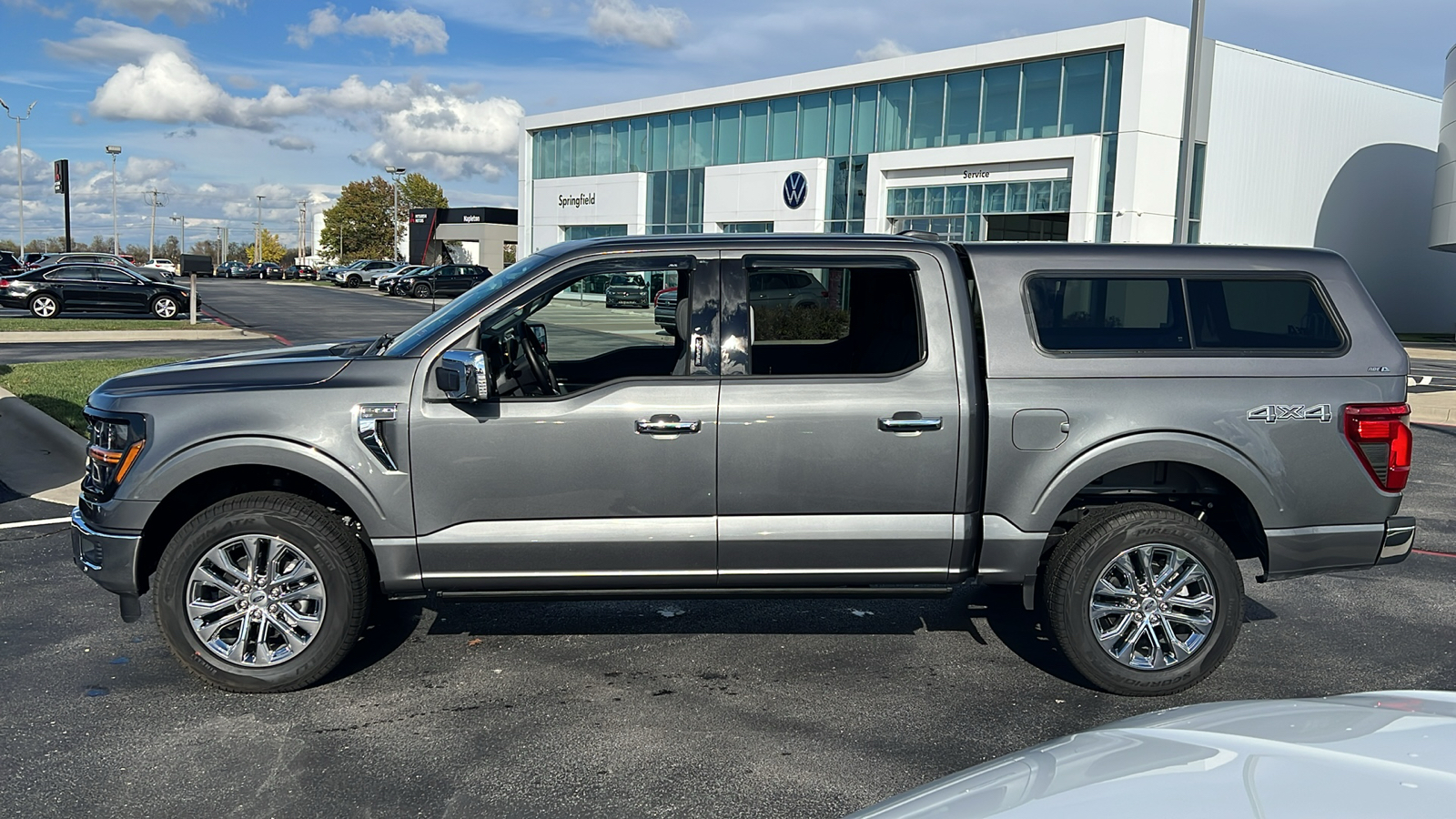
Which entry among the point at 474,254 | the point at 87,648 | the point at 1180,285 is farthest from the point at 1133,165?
the point at 474,254

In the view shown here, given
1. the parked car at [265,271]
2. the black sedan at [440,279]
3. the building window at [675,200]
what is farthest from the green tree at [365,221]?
the building window at [675,200]

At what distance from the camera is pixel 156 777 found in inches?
157

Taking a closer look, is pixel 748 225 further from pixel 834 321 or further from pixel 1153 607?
pixel 1153 607

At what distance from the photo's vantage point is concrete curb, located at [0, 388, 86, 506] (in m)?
8.82

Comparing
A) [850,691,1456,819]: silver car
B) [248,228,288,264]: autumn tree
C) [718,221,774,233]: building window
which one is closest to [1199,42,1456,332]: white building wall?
[718,221,774,233]: building window

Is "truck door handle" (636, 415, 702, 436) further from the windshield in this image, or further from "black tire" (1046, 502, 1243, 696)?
"black tire" (1046, 502, 1243, 696)

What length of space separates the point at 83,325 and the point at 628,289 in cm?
2525

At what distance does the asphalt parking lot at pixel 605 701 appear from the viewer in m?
3.91

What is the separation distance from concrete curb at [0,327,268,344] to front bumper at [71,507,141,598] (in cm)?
2044

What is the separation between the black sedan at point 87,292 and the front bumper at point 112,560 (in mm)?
27696

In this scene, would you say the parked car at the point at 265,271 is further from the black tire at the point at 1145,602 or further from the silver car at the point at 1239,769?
the silver car at the point at 1239,769

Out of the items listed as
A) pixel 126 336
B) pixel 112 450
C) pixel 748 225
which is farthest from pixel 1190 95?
pixel 748 225

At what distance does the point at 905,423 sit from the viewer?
15.6ft

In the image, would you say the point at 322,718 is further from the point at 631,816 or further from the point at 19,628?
the point at 19,628
